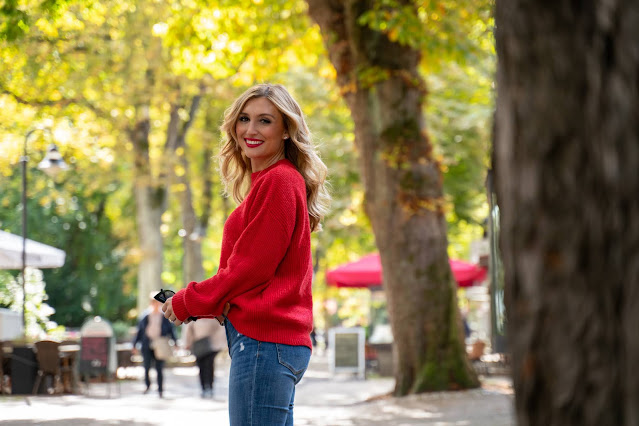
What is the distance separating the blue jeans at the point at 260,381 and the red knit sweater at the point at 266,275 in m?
0.04

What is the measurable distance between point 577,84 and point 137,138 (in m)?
27.3

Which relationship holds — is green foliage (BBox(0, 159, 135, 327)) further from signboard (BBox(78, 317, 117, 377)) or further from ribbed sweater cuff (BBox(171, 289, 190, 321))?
ribbed sweater cuff (BBox(171, 289, 190, 321))

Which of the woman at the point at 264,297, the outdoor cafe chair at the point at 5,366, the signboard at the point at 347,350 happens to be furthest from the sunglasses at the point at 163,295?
the signboard at the point at 347,350

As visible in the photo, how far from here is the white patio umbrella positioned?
719 inches

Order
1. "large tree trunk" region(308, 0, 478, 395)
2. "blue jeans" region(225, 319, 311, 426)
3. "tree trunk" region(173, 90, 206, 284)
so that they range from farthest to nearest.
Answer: "tree trunk" region(173, 90, 206, 284)
"large tree trunk" region(308, 0, 478, 395)
"blue jeans" region(225, 319, 311, 426)

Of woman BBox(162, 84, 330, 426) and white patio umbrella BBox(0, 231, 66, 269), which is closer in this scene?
woman BBox(162, 84, 330, 426)

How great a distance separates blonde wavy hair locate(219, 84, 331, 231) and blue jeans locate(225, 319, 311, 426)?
25.5 inches

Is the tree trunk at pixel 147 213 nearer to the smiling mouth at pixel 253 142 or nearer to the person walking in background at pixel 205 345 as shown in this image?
the person walking in background at pixel 205 345

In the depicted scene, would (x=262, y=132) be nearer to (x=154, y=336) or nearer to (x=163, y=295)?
(x=163, y=295)

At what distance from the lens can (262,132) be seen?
11.9ft

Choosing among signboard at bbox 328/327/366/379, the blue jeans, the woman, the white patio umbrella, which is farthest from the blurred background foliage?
the blue jeans

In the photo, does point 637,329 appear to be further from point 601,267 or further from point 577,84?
point 577,84

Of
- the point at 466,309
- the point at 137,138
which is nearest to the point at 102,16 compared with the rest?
the point at 137,138

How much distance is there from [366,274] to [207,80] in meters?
8.88
